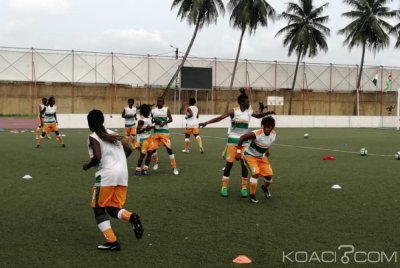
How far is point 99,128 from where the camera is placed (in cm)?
561

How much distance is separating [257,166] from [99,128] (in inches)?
143

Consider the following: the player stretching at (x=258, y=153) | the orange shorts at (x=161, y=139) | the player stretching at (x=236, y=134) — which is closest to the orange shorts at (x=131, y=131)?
the orange shorts at (x=161, y=139)

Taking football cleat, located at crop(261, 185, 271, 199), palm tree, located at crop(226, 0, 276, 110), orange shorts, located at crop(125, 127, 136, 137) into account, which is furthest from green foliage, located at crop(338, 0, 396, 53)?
football cleat, located at crop(261, 185, 271, 199)

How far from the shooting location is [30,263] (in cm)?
513

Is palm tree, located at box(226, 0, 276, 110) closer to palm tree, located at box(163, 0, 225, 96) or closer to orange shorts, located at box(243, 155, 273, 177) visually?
palm tree, located at box(163, 0, 225, 96)

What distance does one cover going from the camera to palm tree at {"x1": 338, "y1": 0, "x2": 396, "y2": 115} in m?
51.7

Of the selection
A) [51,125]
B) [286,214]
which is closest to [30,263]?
[286,214]

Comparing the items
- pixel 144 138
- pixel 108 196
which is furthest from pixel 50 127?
pixel 108 196

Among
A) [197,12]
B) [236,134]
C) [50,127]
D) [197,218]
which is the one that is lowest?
[197,218]

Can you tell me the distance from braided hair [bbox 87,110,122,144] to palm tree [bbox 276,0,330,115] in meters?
47.4

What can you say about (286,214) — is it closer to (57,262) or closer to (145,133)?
(57,262)

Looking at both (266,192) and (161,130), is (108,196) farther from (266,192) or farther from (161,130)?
(161,130)

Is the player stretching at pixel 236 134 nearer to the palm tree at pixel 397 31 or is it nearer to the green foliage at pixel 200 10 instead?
the green foliage at pixel 200 10

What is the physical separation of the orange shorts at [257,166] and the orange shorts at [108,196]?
10.5 feet
